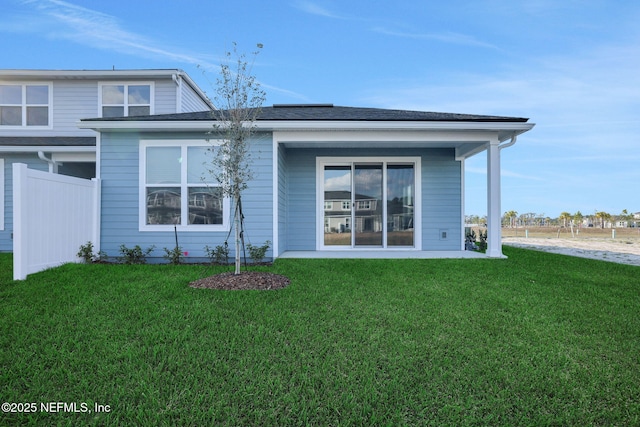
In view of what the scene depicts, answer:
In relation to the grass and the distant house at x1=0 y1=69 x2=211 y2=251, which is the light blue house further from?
the distant house at x1=0 y1=69 x2=211 y2=251

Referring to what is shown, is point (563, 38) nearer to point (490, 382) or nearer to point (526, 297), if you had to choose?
point (526, 297)

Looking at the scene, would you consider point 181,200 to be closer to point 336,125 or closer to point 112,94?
point 336,125

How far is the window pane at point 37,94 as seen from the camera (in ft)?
36.9

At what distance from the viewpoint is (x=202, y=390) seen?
2.26m

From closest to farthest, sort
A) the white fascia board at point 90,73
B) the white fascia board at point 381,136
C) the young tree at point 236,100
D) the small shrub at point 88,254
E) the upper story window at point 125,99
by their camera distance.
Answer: the young tree at point 236,100 → the small shrub at point 88,254 → the white fascia board at point 381,136 → the white fascia board at point 90,73 → the upper story window at point 125,99

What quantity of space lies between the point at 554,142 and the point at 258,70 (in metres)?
16.6

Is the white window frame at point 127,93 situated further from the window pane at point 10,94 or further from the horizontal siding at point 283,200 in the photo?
the horizontal siding at point 283,200

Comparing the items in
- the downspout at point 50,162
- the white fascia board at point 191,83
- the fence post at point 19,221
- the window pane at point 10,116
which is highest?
the white fascia board at point 191,83

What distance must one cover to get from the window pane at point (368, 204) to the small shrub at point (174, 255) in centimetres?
419

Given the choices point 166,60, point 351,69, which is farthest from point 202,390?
point 166,60

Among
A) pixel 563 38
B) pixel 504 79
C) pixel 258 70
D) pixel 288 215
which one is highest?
pixel 563 38

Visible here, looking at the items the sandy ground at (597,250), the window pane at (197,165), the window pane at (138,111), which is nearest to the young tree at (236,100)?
the window pane at (197,165)

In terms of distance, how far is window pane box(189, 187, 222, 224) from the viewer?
725 cm

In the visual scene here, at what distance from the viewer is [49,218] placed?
5.95 meters
